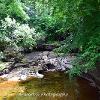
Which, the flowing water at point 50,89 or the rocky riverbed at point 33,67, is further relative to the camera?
the rocky riverbed at point 33,67

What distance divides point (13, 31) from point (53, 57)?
4.03 meters

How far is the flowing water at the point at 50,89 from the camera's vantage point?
39.2ft

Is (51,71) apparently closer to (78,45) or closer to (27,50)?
(27,50)

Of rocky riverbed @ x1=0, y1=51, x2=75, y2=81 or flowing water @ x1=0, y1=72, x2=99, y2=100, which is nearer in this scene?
flowing water @ x1=0, y1=72, x2=99, y2=100

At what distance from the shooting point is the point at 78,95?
1195 centimetres

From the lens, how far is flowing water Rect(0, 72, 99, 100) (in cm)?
1195

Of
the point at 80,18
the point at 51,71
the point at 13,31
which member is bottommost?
the point at 51,71

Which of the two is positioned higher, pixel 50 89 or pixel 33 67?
pixel 50 89

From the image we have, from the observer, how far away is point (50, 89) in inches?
519

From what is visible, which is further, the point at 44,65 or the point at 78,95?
the point at 44,65

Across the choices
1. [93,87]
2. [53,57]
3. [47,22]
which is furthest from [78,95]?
[47,22]

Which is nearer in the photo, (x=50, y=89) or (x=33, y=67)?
(x=50, y=89)

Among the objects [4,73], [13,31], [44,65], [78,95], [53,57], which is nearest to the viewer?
[78,95]

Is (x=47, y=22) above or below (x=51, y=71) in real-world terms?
above
